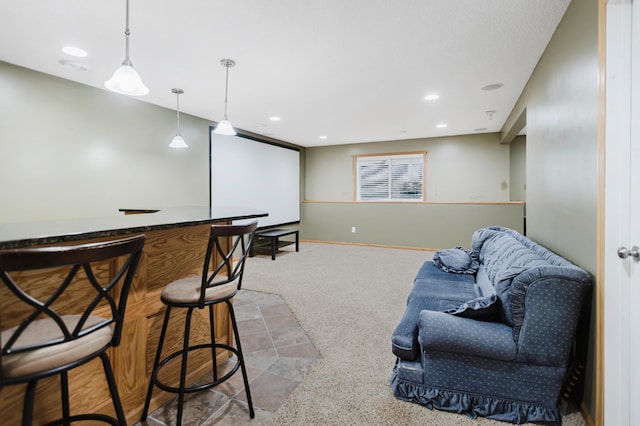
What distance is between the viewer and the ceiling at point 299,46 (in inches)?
82.6

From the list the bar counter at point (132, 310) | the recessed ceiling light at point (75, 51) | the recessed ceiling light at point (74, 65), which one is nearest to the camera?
the bar counter at point (132, 310)

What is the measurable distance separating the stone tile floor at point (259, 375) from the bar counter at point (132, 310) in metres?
0.19

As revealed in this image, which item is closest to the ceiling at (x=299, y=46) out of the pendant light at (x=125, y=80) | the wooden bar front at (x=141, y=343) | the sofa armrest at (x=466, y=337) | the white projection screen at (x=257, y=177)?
the pendant light at (x=125, y=80)

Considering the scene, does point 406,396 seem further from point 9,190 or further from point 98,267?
point 9,190

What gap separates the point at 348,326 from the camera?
2.78 metres

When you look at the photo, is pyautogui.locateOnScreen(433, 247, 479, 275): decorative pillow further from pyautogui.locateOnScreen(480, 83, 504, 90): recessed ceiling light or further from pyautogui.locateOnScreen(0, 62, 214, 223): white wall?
pyautogui.locateOnScreen(0, 62, 214, 223): white wall

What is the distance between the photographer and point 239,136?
5.65 meters

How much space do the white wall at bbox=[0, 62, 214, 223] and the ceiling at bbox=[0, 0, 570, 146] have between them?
0.71 ft

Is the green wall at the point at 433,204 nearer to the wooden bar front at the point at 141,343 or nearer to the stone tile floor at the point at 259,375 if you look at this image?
the stone tile floor at the point at 259,375

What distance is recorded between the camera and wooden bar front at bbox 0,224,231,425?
4.13 feet

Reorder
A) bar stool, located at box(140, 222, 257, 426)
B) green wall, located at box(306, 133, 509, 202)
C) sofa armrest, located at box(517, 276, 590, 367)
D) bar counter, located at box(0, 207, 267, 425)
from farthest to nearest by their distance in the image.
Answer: green wall, located at box(306, 133, 509, 202)
sofa armrest, located at box(517, 276, 590, 367)
bar stool, located at box(140, 222, 257, 426)
bar counter, located at box(0, 207, 267, 425)

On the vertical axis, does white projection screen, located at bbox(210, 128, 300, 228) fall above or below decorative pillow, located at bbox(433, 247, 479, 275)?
above

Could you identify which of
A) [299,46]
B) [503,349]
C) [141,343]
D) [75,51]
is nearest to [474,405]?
[503,349]

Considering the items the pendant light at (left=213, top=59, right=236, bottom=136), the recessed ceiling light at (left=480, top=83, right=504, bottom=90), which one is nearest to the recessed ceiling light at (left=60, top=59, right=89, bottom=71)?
the pendant light at (left=213, top=59, right=236, bottom=136)
